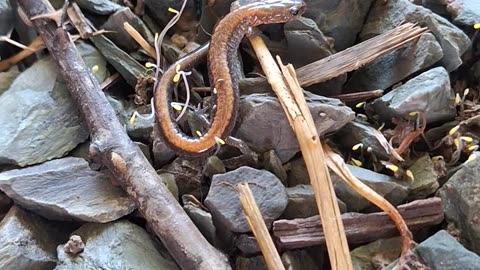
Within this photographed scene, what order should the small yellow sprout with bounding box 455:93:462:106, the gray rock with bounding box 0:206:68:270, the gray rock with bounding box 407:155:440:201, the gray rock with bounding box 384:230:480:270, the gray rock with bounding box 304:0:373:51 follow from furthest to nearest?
1. the gray rock with bounding box 304:0:373:51
2. the small yellow sprout with bounding box 455:93:462:106
3. the gray rock with bounding box 407:155:440:201
4. the gray rock with bounding box 0:206:68:270
5. the gray rock with bounding box 384:230:480:270

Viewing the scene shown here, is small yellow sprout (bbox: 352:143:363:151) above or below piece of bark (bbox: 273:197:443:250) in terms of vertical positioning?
above

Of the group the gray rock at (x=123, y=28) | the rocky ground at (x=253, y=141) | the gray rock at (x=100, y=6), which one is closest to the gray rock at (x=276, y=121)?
the rocky ground at (x=253, y=141)

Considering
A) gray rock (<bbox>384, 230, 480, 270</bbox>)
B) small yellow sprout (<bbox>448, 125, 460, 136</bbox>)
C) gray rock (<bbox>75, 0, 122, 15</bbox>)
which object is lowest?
gray rock (<bbox>384, 230, 480, 270</bbox>)

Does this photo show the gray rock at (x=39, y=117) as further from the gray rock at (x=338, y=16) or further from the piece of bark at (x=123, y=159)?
the gray rock at (x=338, y=16)

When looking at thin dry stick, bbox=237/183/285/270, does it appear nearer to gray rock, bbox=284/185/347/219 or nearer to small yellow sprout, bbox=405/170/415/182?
gray rock, bbox=284/185/347/219

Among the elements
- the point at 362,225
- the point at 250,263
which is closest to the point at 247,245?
the point at 250,263

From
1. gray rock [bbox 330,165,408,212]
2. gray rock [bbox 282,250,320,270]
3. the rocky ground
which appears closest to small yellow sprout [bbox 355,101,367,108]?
the rocky ground
